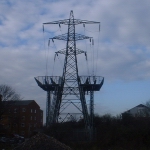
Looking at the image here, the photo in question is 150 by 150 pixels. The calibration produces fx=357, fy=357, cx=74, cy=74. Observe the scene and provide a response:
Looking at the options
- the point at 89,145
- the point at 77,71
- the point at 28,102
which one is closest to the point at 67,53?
the point at 77,71

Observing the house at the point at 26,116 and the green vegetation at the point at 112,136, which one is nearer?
the green vegetation at the point at 112,136

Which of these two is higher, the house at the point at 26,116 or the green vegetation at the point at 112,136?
the house at the point at 26,116

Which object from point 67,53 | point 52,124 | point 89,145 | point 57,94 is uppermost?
point 67,53

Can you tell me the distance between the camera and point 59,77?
4362cm

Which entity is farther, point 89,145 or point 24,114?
point 24,114

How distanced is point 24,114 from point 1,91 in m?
30.4

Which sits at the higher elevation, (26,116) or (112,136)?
(26,116)

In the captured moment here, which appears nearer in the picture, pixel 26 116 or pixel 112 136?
pixel 112 136

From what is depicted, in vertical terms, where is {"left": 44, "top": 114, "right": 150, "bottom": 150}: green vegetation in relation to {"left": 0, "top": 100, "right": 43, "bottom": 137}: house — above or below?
below

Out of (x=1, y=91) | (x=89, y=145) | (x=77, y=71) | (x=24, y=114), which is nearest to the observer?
(x=89, y=145)

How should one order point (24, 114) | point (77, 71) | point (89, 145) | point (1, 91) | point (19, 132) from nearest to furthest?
point (89, 145)
point (77, 71)
point (1, 91)
point (19, 132)
point (24, 114)

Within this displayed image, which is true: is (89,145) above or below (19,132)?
below

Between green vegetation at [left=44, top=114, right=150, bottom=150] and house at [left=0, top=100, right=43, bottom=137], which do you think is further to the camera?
house at [left=0, top=100, right=43, bottom=137]

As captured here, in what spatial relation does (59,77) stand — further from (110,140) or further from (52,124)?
(110,140)
